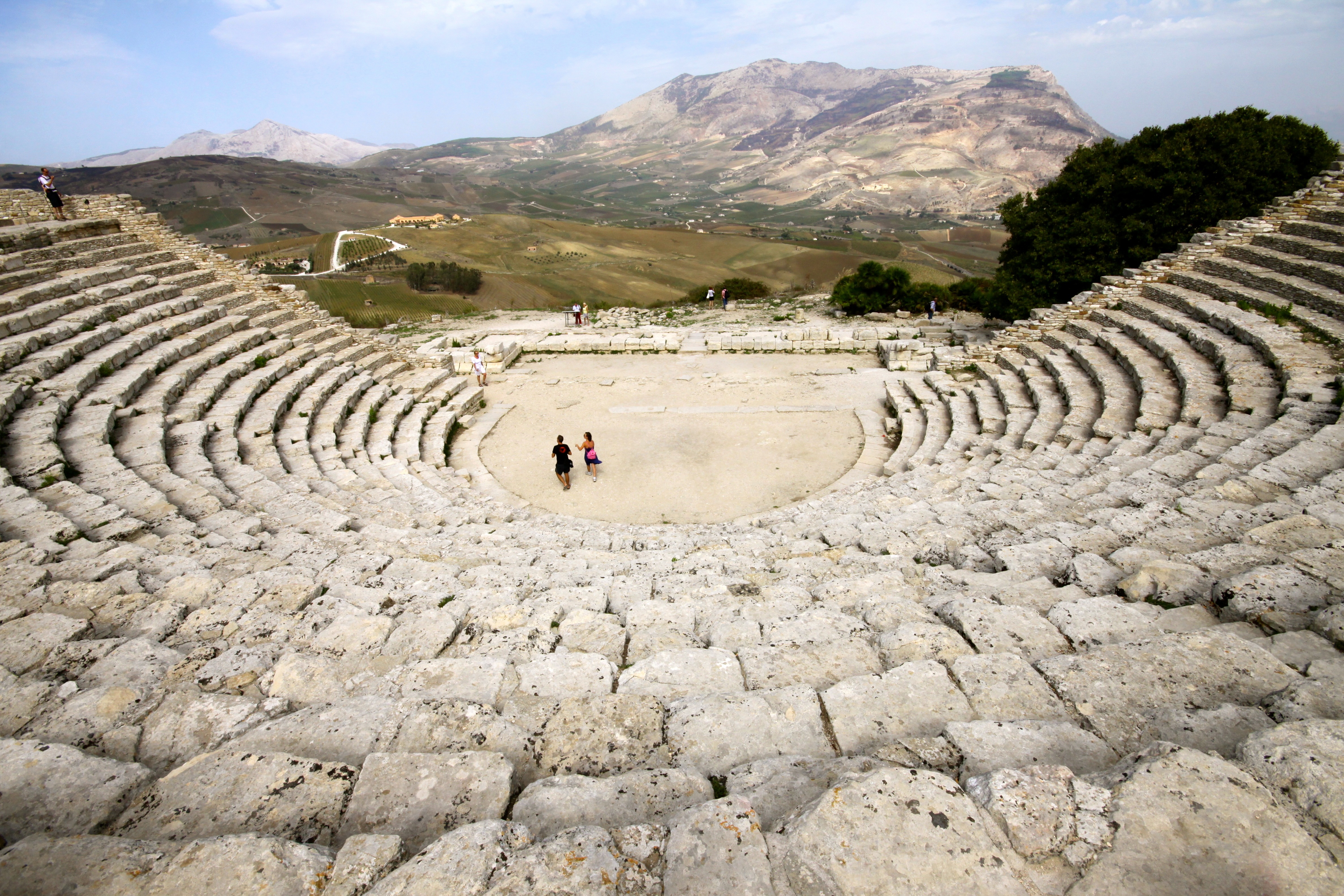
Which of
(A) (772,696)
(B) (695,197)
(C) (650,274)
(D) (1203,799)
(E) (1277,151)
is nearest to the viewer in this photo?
(D) (1203,799)

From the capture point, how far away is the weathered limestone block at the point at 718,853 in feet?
6.84

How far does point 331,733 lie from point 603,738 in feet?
4.70

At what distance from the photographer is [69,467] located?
6941mm

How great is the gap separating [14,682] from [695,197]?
690 ft

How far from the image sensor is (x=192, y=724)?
10.5 ft

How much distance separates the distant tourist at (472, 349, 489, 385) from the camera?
16.7 meters

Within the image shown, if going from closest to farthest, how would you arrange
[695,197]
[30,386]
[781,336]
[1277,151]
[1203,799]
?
1. [1203,799]
2. [30,386]
3. [1277,151]
4. [781,336]
5. [695,197]

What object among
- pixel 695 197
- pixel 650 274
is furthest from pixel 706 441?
pixel 695 197

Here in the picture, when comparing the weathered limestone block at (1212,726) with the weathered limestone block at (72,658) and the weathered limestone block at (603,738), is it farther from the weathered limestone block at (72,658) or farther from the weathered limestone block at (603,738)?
the weathered limestone block at (72,658)

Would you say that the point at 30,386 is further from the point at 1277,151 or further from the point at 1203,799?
the point at 1277,151

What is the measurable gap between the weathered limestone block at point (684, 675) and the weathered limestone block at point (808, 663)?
0.12 meters

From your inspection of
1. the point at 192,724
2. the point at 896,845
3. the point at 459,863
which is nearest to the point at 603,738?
the point at 459,863

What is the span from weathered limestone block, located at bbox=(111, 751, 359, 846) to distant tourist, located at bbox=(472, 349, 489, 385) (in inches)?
573

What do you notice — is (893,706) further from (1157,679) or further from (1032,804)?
(1157,679)
